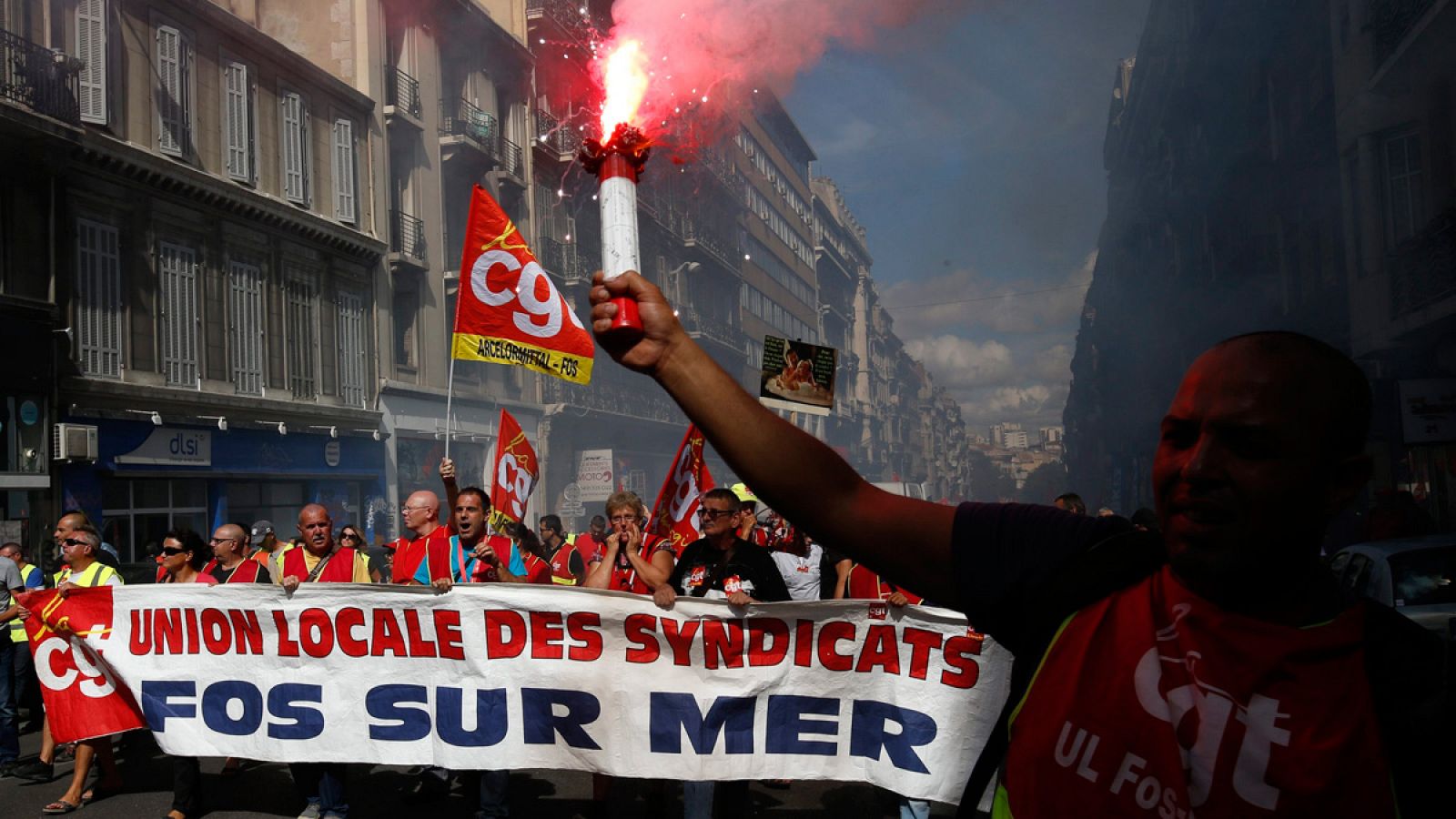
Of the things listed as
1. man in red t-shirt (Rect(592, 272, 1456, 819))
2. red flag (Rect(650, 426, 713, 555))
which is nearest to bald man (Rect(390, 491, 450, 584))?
red flag (Rect(650, 426, 713, 555))

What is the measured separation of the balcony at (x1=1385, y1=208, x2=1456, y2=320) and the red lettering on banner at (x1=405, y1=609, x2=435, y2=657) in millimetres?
12977

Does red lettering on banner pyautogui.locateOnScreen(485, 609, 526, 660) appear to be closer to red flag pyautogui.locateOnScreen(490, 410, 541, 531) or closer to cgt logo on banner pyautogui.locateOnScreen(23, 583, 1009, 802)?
cgt logo on banner pyautogui.locateOnScreen(23, 583, 1009, 802)

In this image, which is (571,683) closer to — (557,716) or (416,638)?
(557,716)

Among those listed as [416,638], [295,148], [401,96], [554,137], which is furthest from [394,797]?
[554,137]

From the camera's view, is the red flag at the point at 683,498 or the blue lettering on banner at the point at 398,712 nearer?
the blue lettering on banner at the point at 398,712

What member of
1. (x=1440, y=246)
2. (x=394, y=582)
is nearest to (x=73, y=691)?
(x=394, y=582)

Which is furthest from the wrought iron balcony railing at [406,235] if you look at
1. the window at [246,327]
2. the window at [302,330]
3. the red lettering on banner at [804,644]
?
the red lettering on banner at [804,644]

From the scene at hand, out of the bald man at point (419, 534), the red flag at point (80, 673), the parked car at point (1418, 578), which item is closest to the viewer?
the red flag at point (80, 673)

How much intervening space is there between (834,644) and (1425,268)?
40.8 feet

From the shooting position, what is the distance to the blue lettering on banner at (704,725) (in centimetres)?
545

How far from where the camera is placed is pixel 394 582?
6430mm

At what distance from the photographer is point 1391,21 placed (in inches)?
560

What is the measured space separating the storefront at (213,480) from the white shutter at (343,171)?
4.80 m

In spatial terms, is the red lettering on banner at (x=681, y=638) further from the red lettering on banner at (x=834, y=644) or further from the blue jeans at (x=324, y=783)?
the blue jeans at (x=324, y=783)
